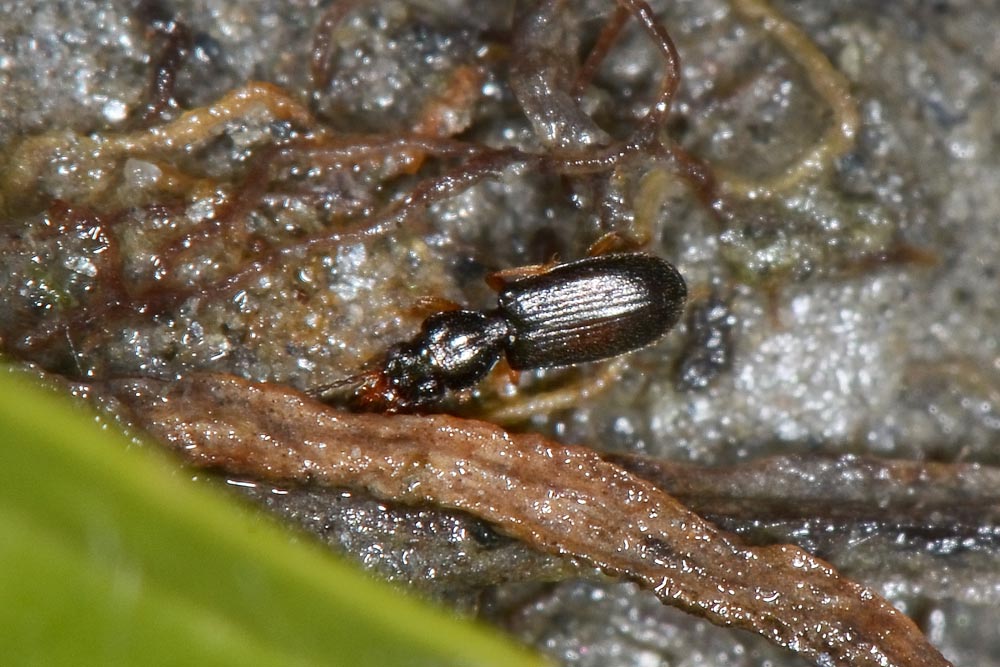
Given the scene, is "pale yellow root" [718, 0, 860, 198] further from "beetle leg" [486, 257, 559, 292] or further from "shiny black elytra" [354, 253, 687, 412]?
"beetle leg" [486, 257, 559, 292]

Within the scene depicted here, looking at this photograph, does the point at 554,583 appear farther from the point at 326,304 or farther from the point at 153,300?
the point at 153,300

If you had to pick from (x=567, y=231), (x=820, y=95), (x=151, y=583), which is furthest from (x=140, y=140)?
(x=820, y=95)

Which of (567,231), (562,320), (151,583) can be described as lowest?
(151,583)

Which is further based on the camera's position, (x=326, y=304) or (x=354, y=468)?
(x=326, y=304)

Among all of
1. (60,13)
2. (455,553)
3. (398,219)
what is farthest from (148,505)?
(60,13)

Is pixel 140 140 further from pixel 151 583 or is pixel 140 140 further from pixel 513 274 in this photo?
pixel 151 583

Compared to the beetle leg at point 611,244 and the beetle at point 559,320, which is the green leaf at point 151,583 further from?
the beetle leg at point 611,244

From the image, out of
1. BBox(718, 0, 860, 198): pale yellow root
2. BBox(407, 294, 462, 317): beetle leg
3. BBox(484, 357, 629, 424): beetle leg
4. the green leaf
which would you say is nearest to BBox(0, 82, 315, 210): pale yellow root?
BBox(407, 294, 462, 317): beetle leg
